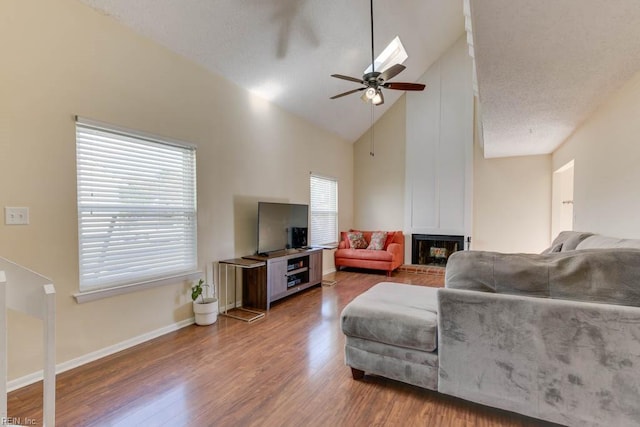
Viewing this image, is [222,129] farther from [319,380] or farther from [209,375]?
[319,380]

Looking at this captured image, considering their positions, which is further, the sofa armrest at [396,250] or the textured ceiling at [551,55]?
the sofa armrest at [396,250]

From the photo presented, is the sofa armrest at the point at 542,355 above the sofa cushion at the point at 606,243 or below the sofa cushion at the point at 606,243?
below

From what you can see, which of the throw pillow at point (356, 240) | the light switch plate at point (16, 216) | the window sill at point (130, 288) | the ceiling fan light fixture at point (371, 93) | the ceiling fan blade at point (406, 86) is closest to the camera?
the light switch plate at point (16, 216)

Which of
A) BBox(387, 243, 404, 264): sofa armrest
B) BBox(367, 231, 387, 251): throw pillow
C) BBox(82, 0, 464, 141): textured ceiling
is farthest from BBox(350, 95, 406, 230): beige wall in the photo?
BBox(82, 0, 464, 141): textured ceiling

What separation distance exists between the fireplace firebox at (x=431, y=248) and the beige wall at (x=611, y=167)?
2564mm

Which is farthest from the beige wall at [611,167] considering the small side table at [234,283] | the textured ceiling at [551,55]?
the small side table at [234,283]

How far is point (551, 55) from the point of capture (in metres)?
2.21

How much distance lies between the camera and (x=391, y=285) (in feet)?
9.27

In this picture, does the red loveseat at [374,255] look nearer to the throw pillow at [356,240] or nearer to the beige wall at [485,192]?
the throw pillow at [356,240]

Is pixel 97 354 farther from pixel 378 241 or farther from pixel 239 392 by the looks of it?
pixel 378 241

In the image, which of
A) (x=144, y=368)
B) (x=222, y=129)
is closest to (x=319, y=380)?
(x=144, y=368)

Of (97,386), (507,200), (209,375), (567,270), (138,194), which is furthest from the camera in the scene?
(507,200)

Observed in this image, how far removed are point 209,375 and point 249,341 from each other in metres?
0.62

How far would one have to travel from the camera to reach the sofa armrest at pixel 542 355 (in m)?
1.46
